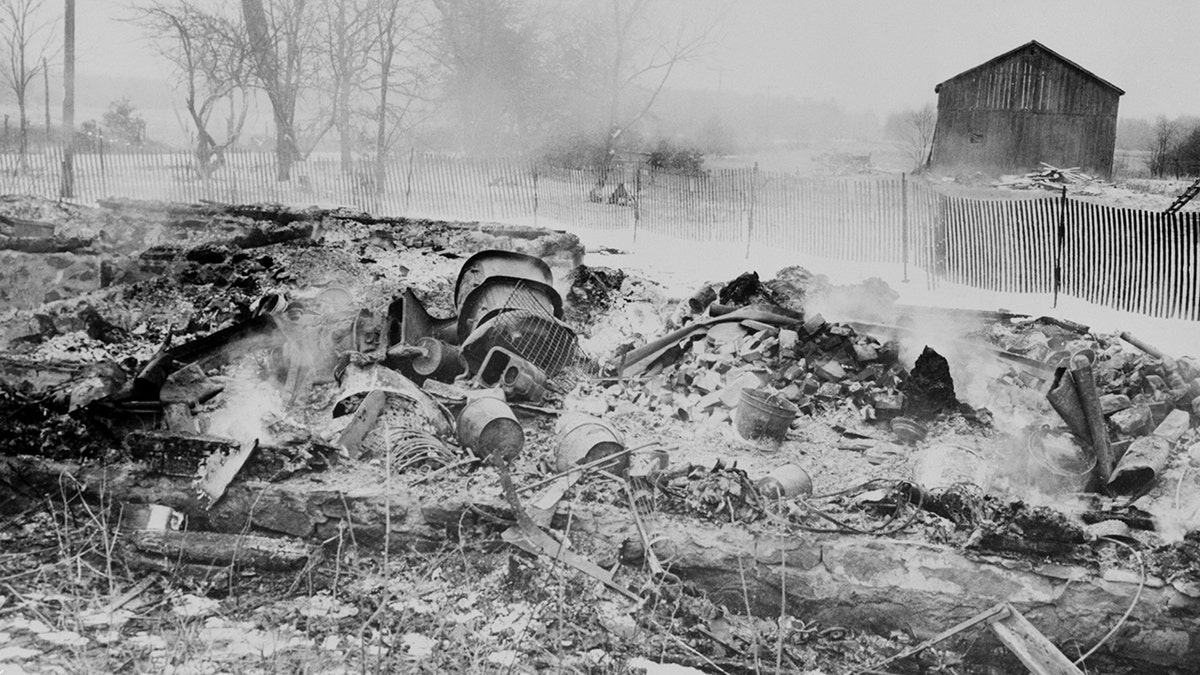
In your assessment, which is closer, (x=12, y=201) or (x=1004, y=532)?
(x=1004, y=532)

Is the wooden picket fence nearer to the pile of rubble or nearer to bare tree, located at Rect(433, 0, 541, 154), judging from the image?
the pile of rubble

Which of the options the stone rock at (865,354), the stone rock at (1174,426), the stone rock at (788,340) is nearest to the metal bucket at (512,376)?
the stone rock at (788,340)

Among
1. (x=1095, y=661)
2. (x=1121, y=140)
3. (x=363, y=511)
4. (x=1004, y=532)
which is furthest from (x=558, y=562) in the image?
(x=1121, y=140)

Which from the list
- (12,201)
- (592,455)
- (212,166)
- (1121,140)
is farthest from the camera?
(1121,140)

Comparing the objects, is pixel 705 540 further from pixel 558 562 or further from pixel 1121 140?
pixel 1121 140

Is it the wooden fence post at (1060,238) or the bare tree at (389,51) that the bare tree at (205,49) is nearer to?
the bare tree at (389,51)

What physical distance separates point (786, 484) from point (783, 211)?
37.9 feet

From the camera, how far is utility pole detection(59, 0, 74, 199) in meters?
18.6

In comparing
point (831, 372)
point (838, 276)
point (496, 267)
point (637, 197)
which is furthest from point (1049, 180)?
point (496, 267)

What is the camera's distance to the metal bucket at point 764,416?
21.8ft

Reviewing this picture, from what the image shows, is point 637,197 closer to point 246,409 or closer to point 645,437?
point 645,437

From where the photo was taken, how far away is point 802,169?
3359 centimetres

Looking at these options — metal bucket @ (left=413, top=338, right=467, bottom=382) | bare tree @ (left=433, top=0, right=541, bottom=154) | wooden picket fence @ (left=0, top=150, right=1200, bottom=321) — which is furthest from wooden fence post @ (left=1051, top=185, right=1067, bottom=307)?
bare tree @ (left=433, top=0, right=541, bottom=154)

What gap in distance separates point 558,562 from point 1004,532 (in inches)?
102
